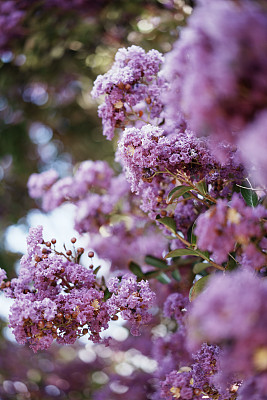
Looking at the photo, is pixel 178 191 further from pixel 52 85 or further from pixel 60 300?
pixel 52 85

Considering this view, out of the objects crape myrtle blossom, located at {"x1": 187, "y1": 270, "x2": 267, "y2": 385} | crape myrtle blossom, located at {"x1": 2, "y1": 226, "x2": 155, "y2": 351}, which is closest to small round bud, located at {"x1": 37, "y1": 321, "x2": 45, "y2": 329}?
crape myrtle blossom, located at {"x1": 2, "y1": 226, "x2": 155, "y2": 351}

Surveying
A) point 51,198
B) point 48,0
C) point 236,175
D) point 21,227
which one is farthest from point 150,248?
point 48,0

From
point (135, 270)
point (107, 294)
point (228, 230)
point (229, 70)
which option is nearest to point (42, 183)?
point (135, 270)

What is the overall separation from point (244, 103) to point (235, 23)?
6 centimetres

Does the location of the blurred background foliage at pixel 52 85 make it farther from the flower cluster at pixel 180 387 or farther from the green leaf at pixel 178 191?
the flower cluster at pixel 180 387

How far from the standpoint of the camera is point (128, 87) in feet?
2.64

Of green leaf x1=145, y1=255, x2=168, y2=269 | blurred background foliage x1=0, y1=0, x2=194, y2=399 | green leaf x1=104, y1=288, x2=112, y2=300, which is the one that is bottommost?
green leaf x1=104, y1=288, x2=112, y2=300

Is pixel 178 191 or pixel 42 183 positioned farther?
pixel 42 183

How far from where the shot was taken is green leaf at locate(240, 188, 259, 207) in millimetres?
683

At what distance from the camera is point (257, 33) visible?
33 centimetres

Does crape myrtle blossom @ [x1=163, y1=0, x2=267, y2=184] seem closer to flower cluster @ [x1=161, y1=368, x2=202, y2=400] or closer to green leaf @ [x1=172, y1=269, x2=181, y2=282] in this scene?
flower cluster @ [x1=161, y1=368, x2=202, y2=400]

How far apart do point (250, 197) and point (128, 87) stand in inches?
12.2

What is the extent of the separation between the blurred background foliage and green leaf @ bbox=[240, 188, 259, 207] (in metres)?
0.67

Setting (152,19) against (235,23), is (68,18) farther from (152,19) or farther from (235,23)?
(235,23)
